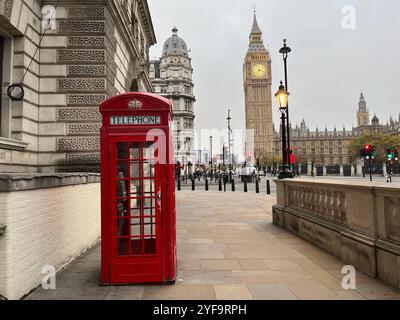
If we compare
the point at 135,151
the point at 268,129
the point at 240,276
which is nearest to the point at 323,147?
the point at 268,129

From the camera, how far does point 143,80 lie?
63.1ft

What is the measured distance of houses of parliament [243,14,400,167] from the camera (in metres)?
145

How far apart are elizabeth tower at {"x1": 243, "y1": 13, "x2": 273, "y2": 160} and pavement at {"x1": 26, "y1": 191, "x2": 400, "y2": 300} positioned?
135 metres

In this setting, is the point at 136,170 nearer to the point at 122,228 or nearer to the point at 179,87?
the point at 122,228

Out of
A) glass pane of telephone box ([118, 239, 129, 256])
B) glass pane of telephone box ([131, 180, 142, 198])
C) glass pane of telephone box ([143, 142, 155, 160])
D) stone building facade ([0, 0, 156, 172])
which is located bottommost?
glass pane of telephone box ([118, 239, 129, 256])

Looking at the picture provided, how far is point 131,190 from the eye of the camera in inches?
201

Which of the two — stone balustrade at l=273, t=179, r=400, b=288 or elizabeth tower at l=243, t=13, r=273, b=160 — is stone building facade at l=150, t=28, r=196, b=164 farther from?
stone balustrade at l=273, t=179, r=400, b=288

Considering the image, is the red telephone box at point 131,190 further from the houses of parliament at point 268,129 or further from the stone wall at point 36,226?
the houses of parliament at point 268,129

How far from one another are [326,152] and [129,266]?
6556 inches

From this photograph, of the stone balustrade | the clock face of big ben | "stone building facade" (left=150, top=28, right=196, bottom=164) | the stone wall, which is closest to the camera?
the stone wall

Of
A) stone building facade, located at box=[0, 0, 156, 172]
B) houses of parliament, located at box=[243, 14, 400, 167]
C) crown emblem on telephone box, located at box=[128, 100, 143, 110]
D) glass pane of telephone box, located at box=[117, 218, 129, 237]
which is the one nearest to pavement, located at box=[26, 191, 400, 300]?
glass pane of telephone box, located at box=[117, 218, 129, 237]

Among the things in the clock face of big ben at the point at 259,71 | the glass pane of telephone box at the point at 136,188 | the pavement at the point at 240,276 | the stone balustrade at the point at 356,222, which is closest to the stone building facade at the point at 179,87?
the clock face of big ben at the point at 259,71
